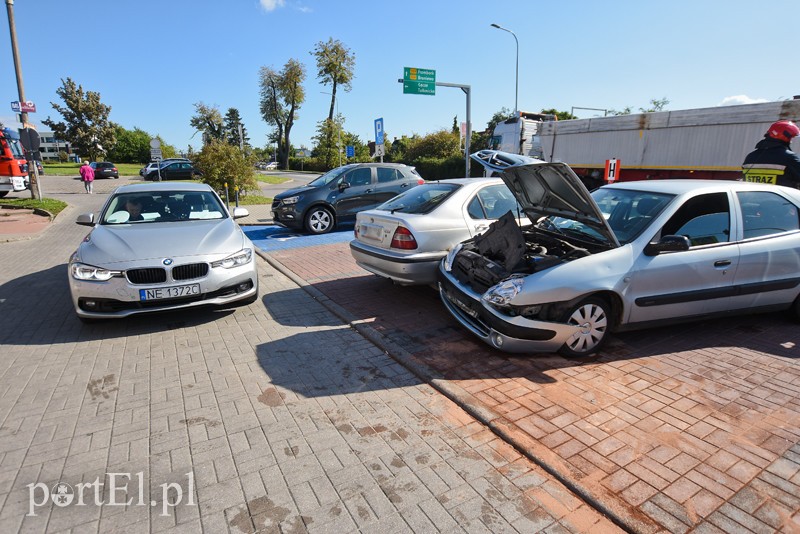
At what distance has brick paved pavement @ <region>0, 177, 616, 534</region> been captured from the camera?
2.38 meters

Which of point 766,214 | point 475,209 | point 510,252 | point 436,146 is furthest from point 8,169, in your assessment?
point 436,146

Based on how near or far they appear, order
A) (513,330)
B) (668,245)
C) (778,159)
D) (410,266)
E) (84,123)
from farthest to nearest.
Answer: (84,123) < (778,159) < (410,266) < (668,245) < (513,330)

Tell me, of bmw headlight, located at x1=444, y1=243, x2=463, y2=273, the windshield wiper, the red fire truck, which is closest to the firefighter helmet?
the windshield wiper

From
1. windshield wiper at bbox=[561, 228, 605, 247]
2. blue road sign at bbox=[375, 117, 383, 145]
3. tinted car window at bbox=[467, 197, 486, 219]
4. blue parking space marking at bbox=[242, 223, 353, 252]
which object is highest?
blue road sign at bbox=[375, 117, 383, 145]

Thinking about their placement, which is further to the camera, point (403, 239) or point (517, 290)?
point (403, 239)

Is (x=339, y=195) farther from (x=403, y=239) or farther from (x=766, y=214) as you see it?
(x=766, y=214)

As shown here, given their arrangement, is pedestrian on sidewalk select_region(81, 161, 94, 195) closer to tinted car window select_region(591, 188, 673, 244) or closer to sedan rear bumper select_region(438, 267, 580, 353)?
sedan rear bumper select_region(438, 267, 580, 353)

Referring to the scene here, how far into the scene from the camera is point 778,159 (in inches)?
249

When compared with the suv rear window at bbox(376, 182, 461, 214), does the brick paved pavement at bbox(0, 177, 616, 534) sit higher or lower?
lower

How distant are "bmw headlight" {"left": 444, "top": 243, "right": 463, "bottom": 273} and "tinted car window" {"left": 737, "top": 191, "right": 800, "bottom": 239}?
290 centimetres

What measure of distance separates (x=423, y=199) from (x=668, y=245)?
9.85 ft

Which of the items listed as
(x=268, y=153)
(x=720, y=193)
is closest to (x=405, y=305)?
(x=720, y=193)

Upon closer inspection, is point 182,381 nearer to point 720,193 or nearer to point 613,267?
point 613,267

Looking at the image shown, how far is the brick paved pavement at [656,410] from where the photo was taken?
247cm
